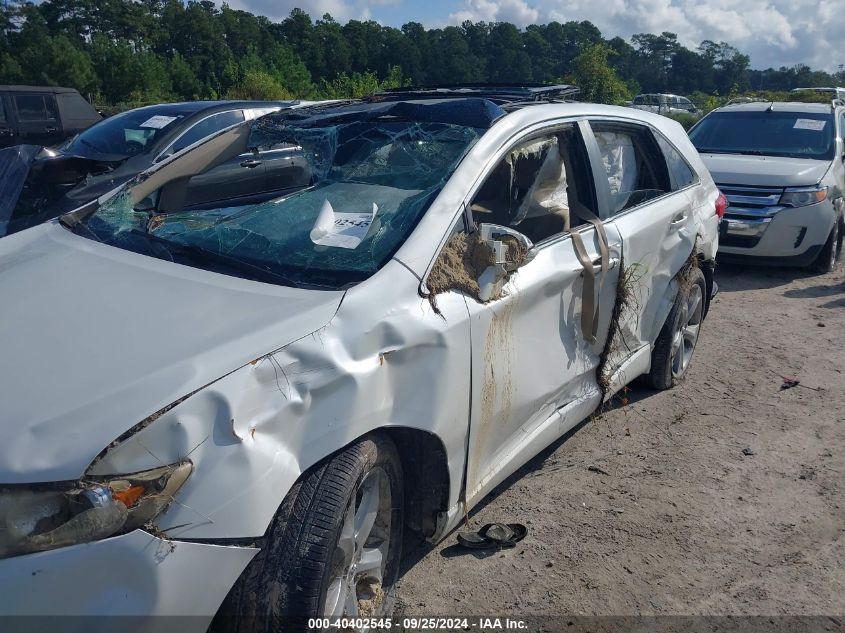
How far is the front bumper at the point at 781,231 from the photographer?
7.62 meters

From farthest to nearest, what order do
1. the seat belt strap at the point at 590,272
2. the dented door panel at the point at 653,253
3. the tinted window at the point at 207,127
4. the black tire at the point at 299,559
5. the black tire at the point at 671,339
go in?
the tinted window at the point at 207,127 → the black tire at the point at 671,339 → the dented door panel at the point at 653,253 → the seat belt strap at the point at 590,272 → the black tire at the point at 299,559

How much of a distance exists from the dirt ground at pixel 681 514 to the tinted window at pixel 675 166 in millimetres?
1337

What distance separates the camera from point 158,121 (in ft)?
25.4

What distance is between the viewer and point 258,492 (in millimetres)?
1896

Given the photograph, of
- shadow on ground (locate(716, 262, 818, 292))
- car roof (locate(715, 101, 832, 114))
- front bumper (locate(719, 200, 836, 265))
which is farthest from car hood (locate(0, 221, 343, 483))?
car roof (locate(715, 101, 832, 114))

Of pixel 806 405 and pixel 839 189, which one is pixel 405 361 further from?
pixel 839 189

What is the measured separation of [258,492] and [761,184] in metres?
7.24

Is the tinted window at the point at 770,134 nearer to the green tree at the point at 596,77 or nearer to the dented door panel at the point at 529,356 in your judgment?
the dented door panel at the point at 529,356

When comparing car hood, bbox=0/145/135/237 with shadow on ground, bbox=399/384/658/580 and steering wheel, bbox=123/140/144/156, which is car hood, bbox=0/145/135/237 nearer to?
steering wheel, bbox=123/140/144/156

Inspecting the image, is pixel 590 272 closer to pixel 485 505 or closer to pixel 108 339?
pixel 485 505

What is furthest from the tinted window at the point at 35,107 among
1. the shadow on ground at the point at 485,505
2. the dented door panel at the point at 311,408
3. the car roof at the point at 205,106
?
the dented door panel at the point at 311,408

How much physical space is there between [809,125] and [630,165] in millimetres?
5759

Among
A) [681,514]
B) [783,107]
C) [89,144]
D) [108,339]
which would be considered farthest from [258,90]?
[108,339]

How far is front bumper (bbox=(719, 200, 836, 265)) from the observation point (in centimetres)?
762
